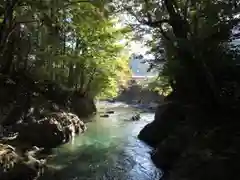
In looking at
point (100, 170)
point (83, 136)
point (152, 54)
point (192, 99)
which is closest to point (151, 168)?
point (100, 170)

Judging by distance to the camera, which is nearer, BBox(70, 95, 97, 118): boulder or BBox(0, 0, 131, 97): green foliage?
BBox(0, 0, 131, 97): green foliage

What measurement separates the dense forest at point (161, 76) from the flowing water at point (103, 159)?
0.62m

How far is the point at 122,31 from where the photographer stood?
22.5 m

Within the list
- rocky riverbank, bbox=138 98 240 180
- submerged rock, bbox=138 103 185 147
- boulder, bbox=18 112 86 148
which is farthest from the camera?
submerged rock, bbox=138 103 185 147

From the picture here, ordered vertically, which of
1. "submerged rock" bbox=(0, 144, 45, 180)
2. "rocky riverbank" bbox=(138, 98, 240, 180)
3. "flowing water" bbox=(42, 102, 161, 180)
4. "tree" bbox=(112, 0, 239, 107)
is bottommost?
"flowing water" bbox=(42, 102, 161, 180)

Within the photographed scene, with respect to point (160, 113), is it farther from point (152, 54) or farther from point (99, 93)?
point (99, 93)

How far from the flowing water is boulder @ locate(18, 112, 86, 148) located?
465 millimetres

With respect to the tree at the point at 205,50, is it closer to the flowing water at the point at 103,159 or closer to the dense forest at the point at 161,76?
the dense forest at the point at 161,76

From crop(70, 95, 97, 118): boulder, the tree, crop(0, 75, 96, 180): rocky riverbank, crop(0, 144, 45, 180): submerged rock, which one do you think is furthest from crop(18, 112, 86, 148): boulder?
crop(70, 95, 97, 118): boulder

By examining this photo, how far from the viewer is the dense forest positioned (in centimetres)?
916

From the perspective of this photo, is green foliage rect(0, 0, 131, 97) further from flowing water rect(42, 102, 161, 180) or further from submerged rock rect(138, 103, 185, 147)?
flowing water rect(42, 102, 161, 180)

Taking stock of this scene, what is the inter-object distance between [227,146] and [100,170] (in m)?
4.95

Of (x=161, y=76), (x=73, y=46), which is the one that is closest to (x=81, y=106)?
(x=73, y=46)

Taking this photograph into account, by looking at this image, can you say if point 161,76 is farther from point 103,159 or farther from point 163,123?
point 103,159
